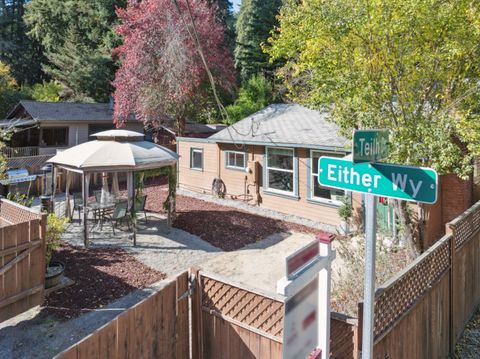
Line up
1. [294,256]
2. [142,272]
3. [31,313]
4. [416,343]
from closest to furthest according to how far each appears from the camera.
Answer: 1. [294,256]
2. [416,343]
3. [31,313]
4. [142,272]

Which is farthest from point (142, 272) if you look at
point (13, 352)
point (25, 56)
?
point (25, 56)

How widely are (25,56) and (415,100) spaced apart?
40874 mm

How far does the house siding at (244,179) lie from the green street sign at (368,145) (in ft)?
28.8

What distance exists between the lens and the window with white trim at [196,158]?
17062 mm

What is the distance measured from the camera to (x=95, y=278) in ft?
24.6

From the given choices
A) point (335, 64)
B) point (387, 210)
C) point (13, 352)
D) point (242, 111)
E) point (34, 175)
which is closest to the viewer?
point (13, 352)

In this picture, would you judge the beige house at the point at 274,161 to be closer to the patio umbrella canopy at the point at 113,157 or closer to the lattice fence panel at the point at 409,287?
the patio umbrella canopy at the point at 113,157

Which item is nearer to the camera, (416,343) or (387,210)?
(416,343)

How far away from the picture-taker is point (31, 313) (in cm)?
618

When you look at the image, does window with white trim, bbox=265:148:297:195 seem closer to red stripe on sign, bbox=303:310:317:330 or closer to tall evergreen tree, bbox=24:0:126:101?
red stripe on sign, bbox=303:310:317:330

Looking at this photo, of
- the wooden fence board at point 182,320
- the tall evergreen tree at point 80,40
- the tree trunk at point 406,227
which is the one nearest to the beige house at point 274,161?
the tree trunk at point 406,227

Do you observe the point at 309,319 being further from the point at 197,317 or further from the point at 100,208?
the point at 100,208

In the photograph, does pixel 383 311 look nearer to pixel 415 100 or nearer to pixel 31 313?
pixel 415 100

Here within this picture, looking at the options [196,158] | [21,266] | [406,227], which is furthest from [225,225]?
[196,158]
